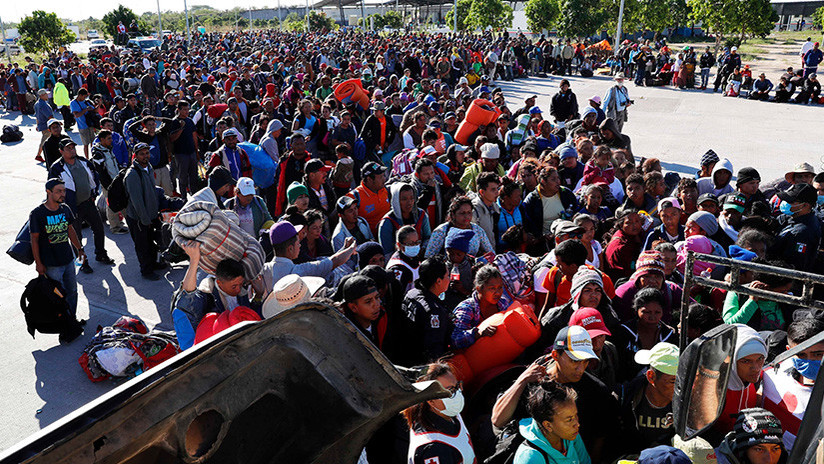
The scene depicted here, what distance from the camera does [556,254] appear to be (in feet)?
16.0

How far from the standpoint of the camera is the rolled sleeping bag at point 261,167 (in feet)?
28.0

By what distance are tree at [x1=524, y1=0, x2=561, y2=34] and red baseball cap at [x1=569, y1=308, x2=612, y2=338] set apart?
39.5 meters

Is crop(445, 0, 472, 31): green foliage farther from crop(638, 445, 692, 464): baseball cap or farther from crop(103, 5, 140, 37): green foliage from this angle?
crop(638, 445, 692, 464): baseball cap

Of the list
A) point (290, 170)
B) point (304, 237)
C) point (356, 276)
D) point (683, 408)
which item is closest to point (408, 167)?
point (290, 170)

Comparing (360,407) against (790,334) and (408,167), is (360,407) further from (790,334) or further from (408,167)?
(408,167)

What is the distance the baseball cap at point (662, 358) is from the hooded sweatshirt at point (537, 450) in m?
0.66

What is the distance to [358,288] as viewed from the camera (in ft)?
12.9

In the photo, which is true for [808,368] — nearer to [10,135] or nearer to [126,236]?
[126,236]

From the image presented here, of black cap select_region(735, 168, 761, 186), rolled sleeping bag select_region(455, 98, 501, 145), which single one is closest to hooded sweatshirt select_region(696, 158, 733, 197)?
black cap select_region(735, 168, 761, 186)

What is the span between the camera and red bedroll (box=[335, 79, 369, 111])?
12109 mm

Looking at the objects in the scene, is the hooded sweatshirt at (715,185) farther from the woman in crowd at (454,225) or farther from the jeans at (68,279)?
the jeans at (68,279)

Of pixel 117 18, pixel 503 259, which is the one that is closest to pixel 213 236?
pixel 503 259

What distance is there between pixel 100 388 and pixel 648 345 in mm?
4753

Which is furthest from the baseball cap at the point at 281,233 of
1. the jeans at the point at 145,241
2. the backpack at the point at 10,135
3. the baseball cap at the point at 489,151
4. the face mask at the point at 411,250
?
the backpack at the point at 10,135
